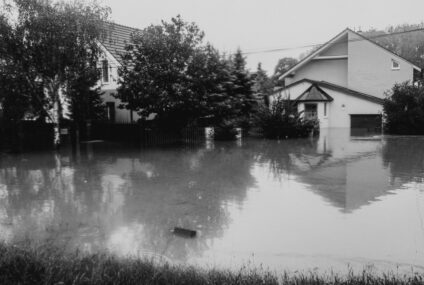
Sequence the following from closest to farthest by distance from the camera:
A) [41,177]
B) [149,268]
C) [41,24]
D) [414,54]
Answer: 1. [149,268]
2. [41,177]
3. [41,24]
4. [414,54]

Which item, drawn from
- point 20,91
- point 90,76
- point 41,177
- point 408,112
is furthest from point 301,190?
point 408,112

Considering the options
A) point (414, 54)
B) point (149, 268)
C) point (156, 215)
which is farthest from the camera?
point (414, 54)

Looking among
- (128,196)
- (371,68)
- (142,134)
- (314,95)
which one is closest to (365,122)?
(314,95)

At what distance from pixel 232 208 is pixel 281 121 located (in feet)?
58.0

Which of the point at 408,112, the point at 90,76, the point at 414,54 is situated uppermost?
the point at 414,54

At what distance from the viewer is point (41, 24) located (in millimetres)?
19016

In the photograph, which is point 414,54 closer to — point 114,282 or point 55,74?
point 55,74

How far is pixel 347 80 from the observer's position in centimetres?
3638

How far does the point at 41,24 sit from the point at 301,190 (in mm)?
14545

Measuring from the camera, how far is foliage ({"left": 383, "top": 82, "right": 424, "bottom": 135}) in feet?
89.7

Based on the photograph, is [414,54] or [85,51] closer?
[85,51]

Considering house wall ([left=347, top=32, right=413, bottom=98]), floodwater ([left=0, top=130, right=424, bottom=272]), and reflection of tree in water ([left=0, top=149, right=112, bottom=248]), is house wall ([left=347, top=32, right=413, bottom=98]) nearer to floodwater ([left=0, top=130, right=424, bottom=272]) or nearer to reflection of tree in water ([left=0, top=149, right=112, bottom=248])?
floodwater ([left=0, top=130, right=424, bottom=272])

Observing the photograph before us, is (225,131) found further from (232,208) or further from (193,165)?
(232,208)

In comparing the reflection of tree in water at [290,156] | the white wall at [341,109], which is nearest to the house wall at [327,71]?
the white wall at [341,109]
